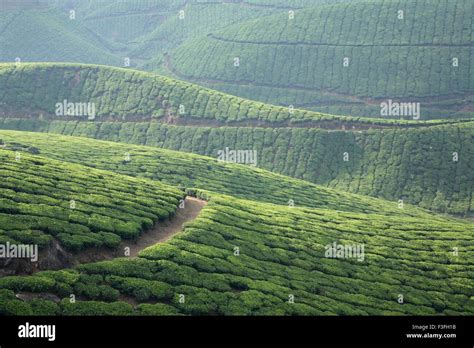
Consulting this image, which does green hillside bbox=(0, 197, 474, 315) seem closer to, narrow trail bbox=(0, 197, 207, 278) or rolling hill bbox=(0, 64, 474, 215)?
narrow trail bbox=(0, 197, 207, 278)

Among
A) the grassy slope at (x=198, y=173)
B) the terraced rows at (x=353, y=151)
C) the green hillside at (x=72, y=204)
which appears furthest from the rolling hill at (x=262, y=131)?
the green hillside at (x=72, y=204)

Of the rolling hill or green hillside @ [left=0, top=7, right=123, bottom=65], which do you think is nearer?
the rolling hill

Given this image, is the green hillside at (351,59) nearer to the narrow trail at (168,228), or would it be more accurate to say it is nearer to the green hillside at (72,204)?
the narrow trail at (168,228)

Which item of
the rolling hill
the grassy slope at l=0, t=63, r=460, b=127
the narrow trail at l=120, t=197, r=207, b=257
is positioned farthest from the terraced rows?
the narrow trail at l=120, t=197, r=207, b=257

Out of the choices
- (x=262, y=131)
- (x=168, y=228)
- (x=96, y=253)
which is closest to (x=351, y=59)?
(x=262, y=131)

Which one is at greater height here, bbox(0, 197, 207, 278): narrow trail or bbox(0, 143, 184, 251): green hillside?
bbox(0, 143, 184, 251): green hillside

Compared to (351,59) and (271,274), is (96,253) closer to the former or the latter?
(271,274)
